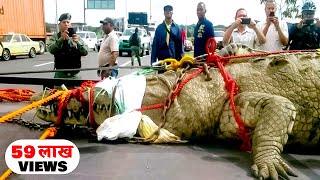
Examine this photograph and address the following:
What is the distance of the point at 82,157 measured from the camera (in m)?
2.93

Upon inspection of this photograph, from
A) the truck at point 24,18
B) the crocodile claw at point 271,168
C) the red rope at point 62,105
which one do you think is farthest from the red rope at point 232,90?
the truck at point 24,18

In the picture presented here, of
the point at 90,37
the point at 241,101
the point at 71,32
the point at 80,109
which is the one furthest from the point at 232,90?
the point at 90,37

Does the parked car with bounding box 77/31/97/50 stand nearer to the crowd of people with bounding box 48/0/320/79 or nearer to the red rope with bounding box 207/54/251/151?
the crowd of people with bounding box 48/0/320/79

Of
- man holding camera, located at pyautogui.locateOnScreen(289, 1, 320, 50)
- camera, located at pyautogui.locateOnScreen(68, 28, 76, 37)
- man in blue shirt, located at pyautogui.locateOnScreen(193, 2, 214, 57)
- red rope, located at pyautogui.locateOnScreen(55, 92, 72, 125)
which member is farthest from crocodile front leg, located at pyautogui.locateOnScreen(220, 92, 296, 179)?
man in blue shirt, located at pyautogui.locateOnScreen(193, 2, 214, 57)

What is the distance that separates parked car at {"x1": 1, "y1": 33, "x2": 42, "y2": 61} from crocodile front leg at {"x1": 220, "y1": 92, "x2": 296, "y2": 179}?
20.8 meters

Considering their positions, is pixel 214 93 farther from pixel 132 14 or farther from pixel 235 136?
pixel 132 14

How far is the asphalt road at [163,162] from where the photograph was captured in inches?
102

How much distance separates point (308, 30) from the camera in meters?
5.05

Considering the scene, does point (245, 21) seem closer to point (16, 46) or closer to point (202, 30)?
point (202, 30)

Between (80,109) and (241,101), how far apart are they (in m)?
1.36

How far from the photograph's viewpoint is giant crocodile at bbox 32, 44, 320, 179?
11.0ft

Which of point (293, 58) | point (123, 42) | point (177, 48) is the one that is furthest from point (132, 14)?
point (293, 58)

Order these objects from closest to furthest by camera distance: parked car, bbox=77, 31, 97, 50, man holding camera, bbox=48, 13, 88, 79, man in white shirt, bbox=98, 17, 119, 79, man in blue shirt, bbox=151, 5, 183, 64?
man holding camera, bbox=48, 13, 88, 79 < man in white shirt, bbox=98, 17, 119, 79 < man in blue shirt, bbox=151, 5, 183, 64 < parked car, bbox=77, 31, 97, 50

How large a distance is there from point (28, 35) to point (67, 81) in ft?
82.3
